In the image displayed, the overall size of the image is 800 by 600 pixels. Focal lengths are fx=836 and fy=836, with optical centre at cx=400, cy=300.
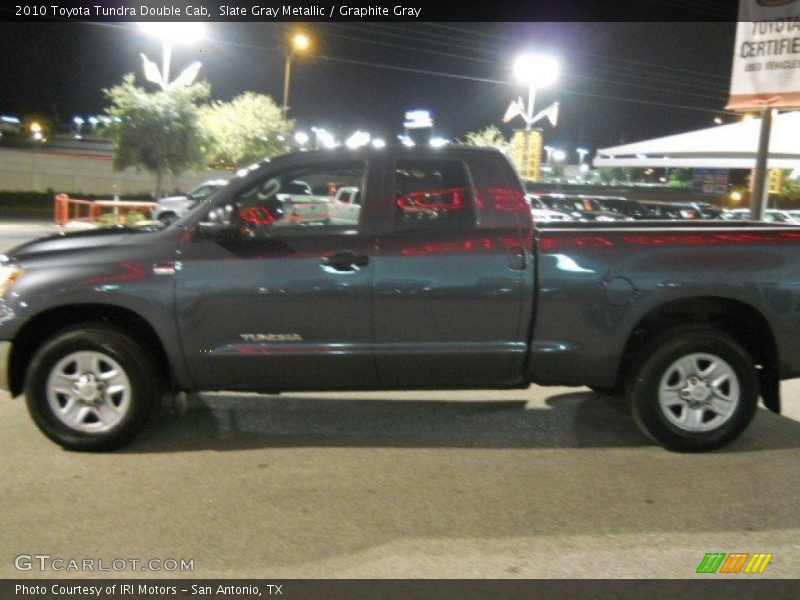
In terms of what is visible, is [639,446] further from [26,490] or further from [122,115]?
[122,115]

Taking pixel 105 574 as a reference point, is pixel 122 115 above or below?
above

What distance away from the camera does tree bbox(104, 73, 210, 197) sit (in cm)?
2570

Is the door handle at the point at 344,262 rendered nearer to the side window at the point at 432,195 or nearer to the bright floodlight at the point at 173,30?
the side window at the point at 432,195

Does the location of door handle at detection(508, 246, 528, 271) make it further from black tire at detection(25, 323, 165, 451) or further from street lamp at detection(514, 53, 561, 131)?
street lamp at detection(514, 53, 561, 131)

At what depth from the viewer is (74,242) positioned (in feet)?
17.6

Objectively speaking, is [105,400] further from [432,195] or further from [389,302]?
[432,195]

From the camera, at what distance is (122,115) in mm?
26016

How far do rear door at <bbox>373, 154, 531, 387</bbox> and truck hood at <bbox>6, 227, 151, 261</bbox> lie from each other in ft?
5.30

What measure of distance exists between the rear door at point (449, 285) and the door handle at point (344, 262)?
9cm

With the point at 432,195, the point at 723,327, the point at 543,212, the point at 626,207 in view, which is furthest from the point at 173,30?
the point at 723,327

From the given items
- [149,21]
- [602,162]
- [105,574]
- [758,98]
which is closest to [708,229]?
[105,574]

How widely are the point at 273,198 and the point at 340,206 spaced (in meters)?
0.43

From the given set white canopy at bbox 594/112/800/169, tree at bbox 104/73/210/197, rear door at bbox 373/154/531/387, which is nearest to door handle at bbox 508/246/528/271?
rear door at bbox 373/154/531/387

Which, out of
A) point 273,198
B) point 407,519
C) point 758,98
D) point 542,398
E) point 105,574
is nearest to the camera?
point 105,574
